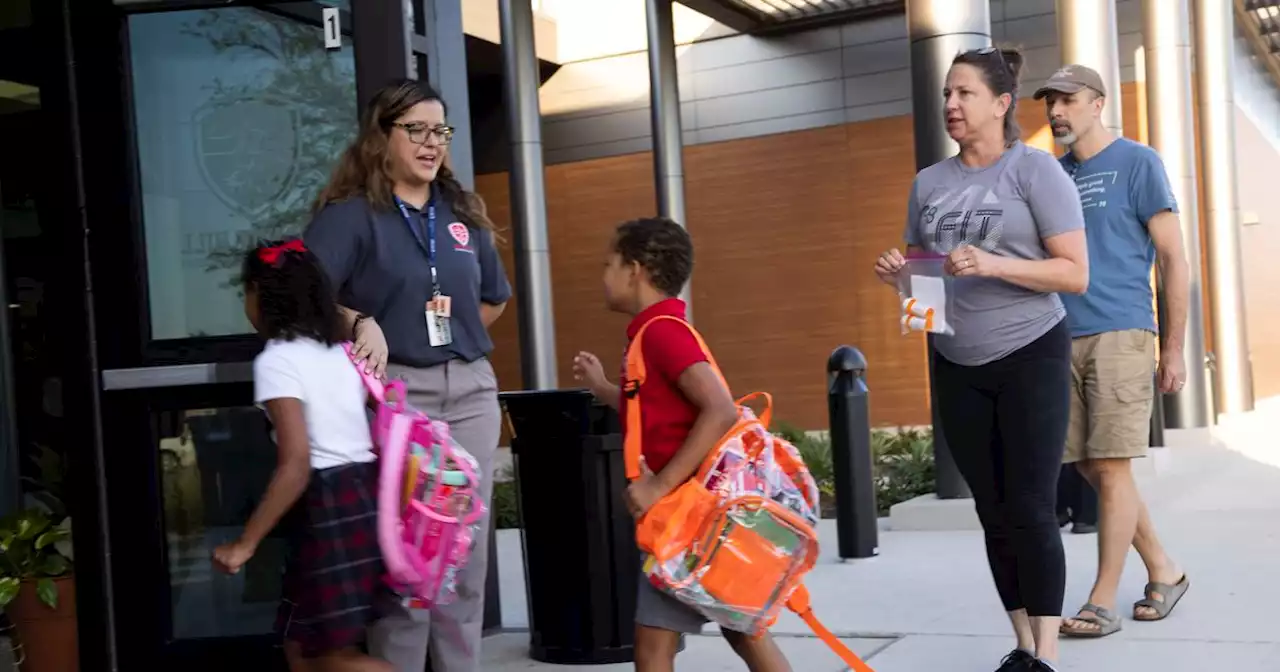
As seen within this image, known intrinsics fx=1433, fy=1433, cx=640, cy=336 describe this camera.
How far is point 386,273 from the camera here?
3.85 meters

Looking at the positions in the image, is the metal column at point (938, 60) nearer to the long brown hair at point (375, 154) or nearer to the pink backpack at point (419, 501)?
the long brown hair at point (375, 154)

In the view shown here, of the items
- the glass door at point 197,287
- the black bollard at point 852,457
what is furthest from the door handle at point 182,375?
the black bollard at point 852,457

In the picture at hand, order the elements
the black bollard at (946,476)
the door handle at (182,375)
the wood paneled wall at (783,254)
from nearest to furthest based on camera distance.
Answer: the door handle at (182,375), the black bollard at (946,476), the wood paneled wall at (783,254)

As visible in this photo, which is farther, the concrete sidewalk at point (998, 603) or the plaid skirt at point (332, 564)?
the concrete sidewalk at point (998, 603)

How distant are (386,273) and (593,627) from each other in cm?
204

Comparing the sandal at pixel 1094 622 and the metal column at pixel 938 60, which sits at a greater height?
the metal column at pixel 938 60

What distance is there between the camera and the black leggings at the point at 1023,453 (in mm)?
4246

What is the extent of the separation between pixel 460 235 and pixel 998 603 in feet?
11.1

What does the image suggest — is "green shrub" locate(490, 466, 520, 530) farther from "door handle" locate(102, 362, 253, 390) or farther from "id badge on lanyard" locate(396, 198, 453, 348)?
"id badge on lanyard" locate(396, 198, 453, 348)

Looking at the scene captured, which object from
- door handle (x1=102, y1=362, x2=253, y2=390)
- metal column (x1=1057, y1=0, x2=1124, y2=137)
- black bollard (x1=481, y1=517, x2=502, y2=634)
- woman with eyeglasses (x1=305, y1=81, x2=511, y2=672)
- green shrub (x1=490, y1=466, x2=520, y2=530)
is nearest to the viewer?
woman with eyeglasses (x1=305, y1=81, x2=511, y2=672)

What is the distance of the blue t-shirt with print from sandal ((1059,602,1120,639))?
1023mm

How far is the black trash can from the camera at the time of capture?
211 inches

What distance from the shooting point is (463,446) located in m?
4.01

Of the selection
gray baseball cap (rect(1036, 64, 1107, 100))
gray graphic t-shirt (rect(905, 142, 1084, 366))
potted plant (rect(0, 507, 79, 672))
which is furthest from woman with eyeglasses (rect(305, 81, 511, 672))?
gray baseball cap (rect(1036, 64, 1107, 100))
